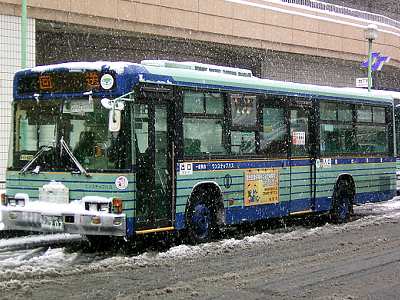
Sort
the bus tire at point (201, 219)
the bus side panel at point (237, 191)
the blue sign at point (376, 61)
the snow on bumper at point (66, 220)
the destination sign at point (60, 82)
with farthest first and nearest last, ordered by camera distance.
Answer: the blue sign at point (376, 61) < the bus tire at point (201, 219) < the bus side panel at point (237, 191) < the destination sign at point (60, 82) < the snow on bumper at point (66, 220)

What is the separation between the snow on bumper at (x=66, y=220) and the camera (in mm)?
9891

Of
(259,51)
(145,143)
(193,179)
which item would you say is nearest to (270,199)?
(193,179)

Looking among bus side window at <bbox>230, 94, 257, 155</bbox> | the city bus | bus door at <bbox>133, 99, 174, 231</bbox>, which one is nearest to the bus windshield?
the city bus

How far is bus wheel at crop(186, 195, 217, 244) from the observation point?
11.5m

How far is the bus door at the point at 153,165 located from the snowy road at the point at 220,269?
22.8 inches

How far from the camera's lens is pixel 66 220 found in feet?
33.1

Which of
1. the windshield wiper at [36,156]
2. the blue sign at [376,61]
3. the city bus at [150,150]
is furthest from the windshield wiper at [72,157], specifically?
the blue sign at [376,61]

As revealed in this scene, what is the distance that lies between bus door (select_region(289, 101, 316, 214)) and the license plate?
17.9 ft

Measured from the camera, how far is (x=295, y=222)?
15.6 meters

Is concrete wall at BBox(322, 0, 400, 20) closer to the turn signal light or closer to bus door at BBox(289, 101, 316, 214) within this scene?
bus door at BBox(289, 101, 316, 214)

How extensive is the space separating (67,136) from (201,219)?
2843 millimetres

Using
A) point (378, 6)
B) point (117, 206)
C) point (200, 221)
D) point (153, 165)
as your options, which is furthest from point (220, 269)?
point (378, 6)

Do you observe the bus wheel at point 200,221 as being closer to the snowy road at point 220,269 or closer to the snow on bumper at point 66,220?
the snowy road at point 220,269

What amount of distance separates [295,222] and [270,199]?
2.61 metres
